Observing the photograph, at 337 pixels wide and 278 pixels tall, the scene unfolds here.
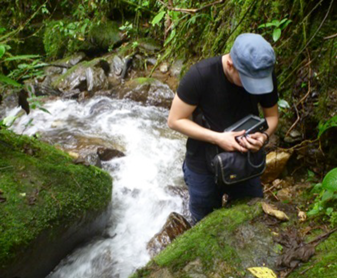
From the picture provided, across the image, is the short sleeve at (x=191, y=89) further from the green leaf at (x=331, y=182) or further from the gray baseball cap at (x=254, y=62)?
the green leaf at (x=331, y=182)

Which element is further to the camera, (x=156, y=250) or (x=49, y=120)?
(x=49, y=120)

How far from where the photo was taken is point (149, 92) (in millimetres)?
7723

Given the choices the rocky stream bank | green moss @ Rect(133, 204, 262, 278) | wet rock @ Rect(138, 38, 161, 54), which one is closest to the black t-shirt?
green moss @ Rect(133, 204, 262, 278)

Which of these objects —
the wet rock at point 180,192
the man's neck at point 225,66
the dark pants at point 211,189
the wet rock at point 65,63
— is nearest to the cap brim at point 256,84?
the man's neck at point 225,66

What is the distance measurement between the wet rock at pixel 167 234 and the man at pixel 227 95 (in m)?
1.47

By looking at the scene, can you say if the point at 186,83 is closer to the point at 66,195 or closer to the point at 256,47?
the point at 256,47

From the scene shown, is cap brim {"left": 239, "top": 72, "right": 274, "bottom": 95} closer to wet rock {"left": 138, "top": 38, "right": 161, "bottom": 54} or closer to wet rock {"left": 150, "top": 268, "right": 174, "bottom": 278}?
wet rock {"left": 150, "top": 268, "right": 174, "bottom": 278}

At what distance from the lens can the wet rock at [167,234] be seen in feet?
11.4

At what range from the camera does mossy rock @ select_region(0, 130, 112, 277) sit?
7.55 feet

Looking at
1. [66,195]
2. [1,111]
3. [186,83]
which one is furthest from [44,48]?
[186,83]

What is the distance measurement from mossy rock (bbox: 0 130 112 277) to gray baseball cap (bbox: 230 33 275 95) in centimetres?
184

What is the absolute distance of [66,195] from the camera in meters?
2.71

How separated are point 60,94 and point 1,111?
5.15 ft

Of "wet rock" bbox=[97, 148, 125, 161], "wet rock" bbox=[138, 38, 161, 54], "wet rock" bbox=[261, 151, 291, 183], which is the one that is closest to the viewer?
"wet rock" bbox=[261, 151, 291, 183]
